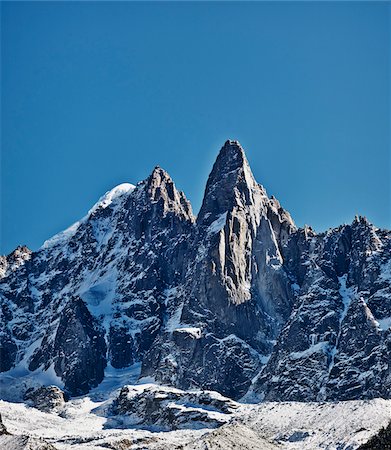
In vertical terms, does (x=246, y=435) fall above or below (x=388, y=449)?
above

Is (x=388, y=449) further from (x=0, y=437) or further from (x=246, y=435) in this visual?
(x=0, y=437)

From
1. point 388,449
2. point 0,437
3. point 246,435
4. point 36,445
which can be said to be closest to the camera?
point 388,449

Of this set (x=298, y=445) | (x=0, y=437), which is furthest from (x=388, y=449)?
(x=0, y=437)

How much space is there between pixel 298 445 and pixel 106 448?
35.8m

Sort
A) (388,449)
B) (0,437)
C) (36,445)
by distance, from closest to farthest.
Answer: (388,449)
(36,445)
(0,437)

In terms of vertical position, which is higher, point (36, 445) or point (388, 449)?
point (36, 445)

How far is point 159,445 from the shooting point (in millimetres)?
196125

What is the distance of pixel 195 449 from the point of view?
6909 inches

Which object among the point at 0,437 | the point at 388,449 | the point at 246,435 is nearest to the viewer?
the point at 388,449

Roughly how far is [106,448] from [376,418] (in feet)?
168

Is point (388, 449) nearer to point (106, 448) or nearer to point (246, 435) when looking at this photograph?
point (246, 435)

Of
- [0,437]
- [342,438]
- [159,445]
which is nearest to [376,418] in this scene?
[342,438]

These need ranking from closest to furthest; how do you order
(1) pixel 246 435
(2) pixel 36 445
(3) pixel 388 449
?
(3) pixel 388 449
(2) pixel 36 445
(1) pixel 246 435

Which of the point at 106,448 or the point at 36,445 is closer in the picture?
the point at 36,445
